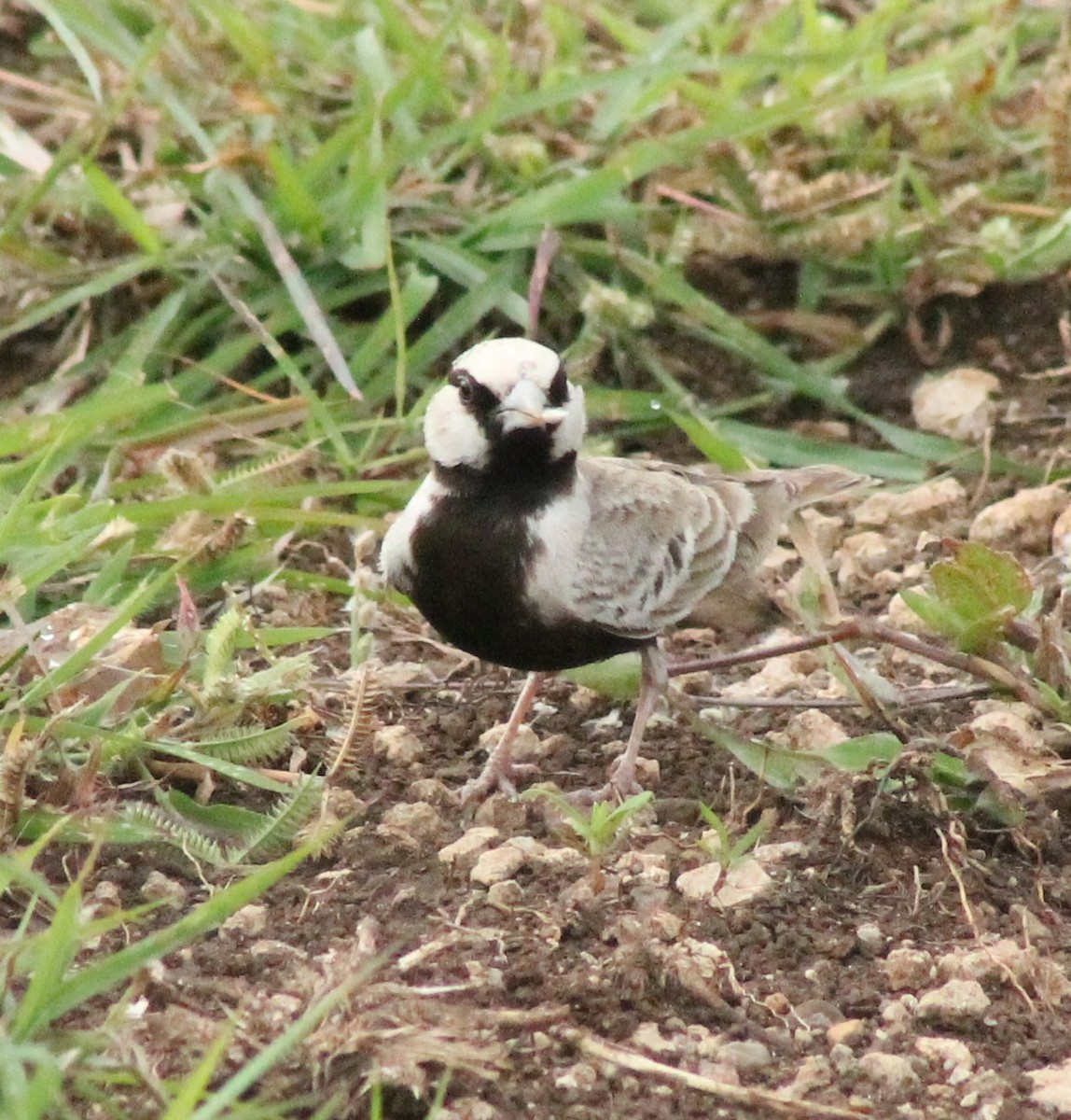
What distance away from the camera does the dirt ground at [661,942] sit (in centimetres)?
258

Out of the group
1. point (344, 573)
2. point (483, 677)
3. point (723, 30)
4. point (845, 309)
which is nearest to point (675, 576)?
point (483, 677)

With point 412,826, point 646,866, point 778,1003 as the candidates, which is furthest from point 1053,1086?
point 412,826

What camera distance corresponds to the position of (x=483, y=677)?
425 centimetres

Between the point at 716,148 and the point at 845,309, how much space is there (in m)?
0.62

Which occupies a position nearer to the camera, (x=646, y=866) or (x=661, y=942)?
(x=661, y=942)

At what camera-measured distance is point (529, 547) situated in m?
3.69

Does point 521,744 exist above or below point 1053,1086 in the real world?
below

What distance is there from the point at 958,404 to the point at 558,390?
185 centimetres

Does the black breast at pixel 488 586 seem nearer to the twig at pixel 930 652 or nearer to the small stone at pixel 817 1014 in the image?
the twig at pixel 930 652

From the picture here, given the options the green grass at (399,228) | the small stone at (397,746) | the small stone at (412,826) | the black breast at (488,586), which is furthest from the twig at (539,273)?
the small stone at (412,826)

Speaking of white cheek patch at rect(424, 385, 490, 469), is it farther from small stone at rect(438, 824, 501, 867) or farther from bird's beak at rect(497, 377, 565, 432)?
small stone at rect(438, 824, 501, 867)

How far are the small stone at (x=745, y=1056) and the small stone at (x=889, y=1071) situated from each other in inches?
5.6

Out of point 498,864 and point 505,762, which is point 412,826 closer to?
point 498,864

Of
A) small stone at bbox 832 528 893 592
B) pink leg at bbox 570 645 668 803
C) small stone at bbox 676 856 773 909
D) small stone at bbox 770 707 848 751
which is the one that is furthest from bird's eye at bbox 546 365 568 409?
small stone at bbox 832 528 893 592
